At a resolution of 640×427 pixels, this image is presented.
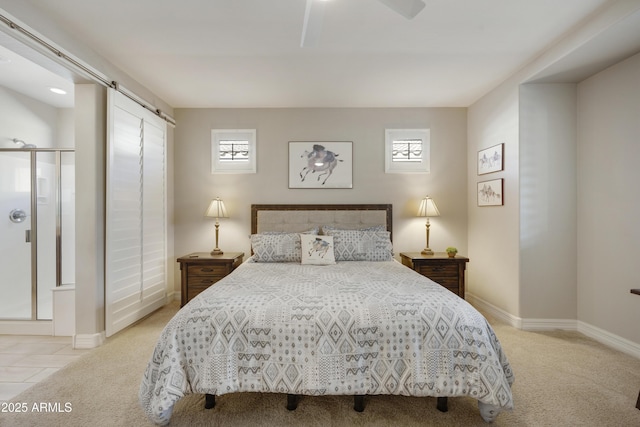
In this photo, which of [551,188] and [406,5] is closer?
[406,5]

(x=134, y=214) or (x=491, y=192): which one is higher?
(x=491, y=192)

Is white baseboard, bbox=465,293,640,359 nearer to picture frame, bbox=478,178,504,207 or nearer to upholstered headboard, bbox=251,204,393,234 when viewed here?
picture frame, bbox=478,178,504,207

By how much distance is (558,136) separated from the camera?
2.93 meters

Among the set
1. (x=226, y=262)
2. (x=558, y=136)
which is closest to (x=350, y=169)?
(x=226, y=262)

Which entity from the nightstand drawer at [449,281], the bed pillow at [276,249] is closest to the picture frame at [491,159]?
the nightstand drawer at [449,281]

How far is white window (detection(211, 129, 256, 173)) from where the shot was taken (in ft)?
12.8

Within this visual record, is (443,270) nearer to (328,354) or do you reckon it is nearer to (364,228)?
(364,228)

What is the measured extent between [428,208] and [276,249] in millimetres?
1959

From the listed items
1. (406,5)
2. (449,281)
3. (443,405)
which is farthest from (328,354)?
(449,281)

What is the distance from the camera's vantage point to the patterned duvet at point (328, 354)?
1.59 meters

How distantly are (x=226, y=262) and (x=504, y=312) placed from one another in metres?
3.16

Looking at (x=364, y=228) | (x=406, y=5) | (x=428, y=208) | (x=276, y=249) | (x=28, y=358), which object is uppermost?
→ (x=406, y=5)

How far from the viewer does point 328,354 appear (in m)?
→ 1.62

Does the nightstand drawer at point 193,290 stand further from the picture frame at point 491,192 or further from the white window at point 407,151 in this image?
the picture frame at point 491,192
